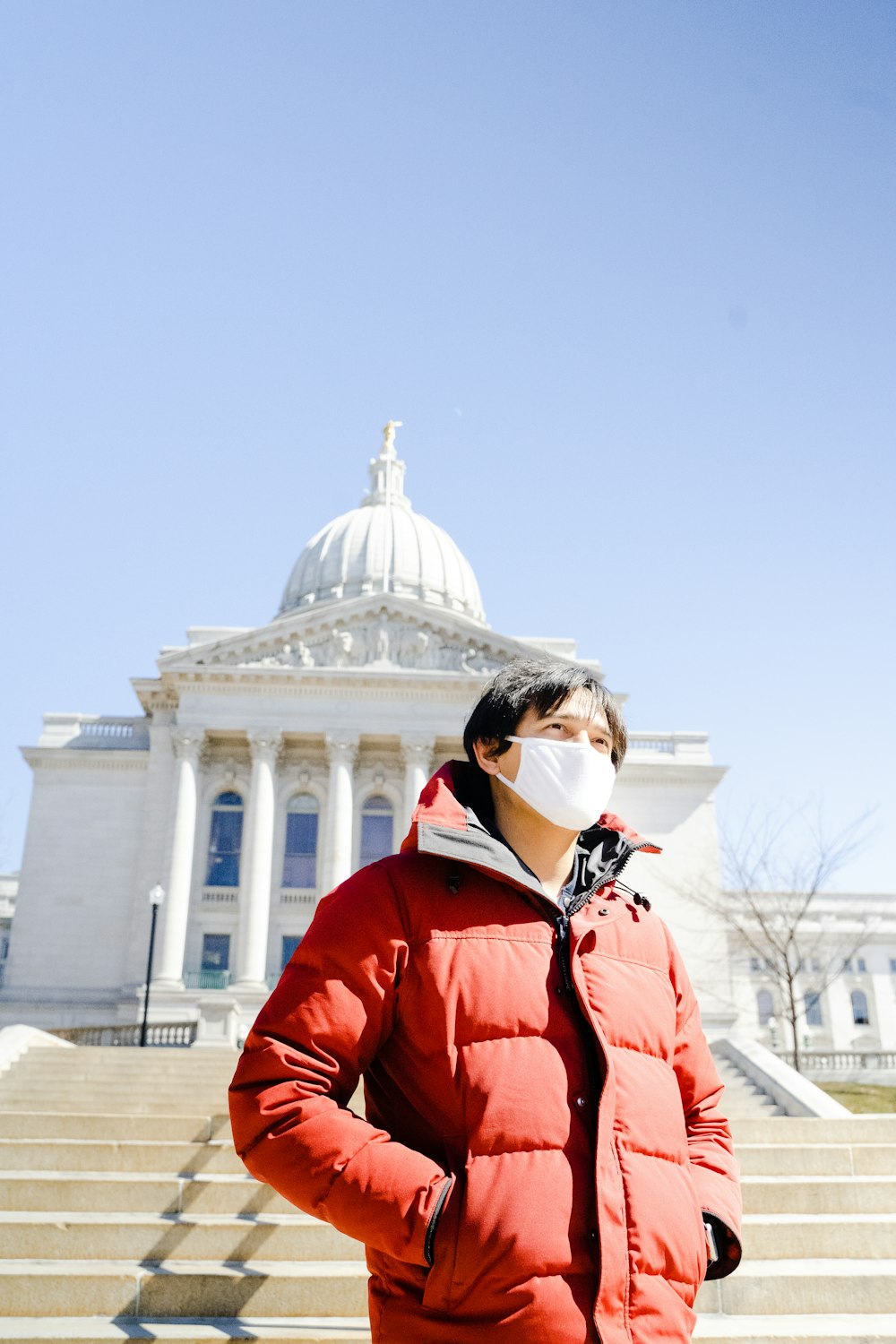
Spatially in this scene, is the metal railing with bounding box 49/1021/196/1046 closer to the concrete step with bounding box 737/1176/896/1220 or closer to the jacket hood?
the concrete step with bounding box 737/1176/896/1220

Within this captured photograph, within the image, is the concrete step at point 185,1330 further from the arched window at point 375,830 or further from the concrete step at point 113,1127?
the arched window at point 375,830

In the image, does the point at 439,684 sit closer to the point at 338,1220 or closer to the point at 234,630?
the point at 234,630

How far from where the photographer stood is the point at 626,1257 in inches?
112

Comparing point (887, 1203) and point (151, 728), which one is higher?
point (151, 728)

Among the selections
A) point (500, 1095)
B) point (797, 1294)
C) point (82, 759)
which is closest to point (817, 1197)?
point (797, 1294)

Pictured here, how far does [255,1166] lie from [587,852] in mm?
1548

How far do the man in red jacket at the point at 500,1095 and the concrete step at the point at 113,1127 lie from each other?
8676mm

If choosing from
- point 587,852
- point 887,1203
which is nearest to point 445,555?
point 887,1203

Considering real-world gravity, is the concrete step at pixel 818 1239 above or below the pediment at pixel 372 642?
below

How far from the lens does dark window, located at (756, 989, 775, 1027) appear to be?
6519cm

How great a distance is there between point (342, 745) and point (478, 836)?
3807cm

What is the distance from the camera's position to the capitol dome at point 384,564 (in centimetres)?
6253

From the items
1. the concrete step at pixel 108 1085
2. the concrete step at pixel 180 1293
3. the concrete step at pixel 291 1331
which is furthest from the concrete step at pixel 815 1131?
the concrete step at pixel 108 1085

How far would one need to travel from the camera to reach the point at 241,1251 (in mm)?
7734
